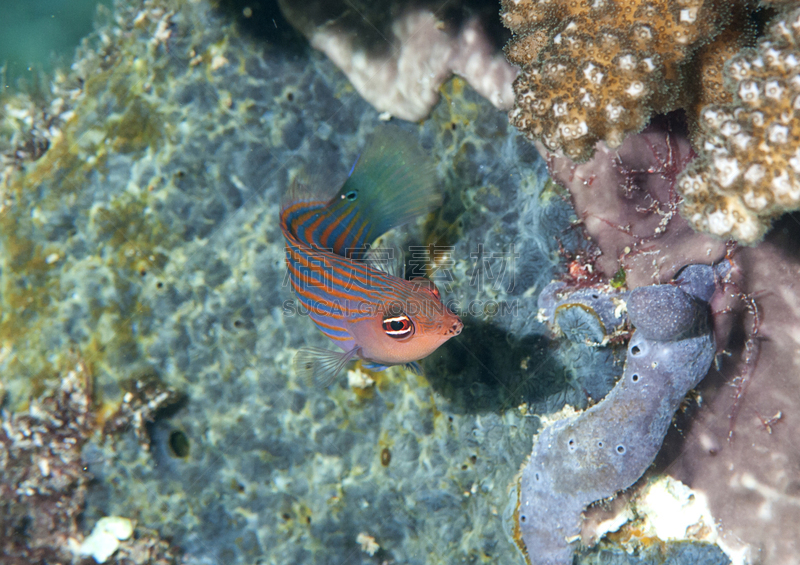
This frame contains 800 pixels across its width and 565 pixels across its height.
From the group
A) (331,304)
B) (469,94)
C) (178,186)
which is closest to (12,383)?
(178,186)

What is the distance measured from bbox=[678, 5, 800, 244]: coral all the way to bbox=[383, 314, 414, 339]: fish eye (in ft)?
4.85

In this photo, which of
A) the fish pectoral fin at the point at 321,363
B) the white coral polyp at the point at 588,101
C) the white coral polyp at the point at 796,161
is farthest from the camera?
the fish pectoral fin at the point at 321,363

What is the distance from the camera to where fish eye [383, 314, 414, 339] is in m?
2.45

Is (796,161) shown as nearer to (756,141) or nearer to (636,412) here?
(756,141)

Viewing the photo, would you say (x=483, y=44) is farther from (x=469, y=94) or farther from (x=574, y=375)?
(x=574, y=375)

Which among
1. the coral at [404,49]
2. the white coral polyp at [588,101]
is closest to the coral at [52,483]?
the coral at [404,49]

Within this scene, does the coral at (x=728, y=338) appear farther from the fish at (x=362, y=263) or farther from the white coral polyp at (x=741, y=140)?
the fish at (x=362, y=263)

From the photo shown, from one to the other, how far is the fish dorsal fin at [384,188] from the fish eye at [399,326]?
3.07 feet

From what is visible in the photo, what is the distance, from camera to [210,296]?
4.20m

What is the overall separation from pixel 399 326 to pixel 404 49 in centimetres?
260

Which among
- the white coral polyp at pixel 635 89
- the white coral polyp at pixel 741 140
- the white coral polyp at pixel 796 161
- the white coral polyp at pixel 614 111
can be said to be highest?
the white coral polyp at pixel 635 89

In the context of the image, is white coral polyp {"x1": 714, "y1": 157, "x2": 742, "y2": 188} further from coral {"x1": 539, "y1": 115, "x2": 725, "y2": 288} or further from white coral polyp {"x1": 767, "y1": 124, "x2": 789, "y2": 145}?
coral {"x1": 539, "y1": 115, "x2": 725, "y2": 288}

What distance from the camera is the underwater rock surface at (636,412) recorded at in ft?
8.61

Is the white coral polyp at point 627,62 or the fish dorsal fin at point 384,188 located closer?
the white coral polyp at point 627,62
